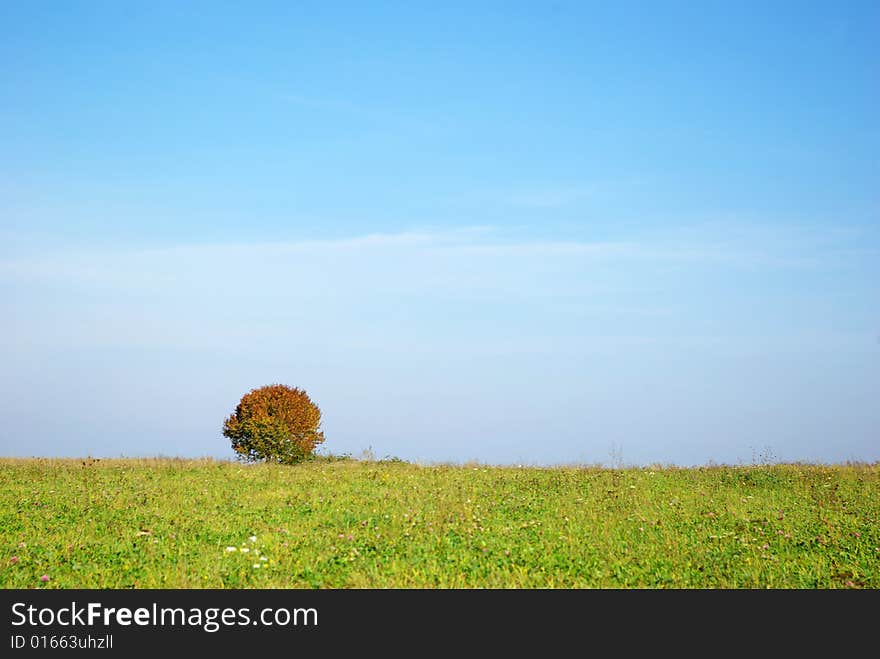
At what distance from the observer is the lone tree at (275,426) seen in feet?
110

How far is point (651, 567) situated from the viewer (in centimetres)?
1426

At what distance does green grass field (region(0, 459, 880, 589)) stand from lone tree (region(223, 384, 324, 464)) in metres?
7.24

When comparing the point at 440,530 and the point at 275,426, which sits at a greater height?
the point at 275,426

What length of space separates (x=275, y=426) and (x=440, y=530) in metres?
18.4

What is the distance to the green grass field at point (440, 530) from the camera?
44.7 ft

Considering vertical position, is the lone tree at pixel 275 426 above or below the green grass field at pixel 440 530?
above

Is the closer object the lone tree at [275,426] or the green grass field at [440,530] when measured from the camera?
the green grass field at [440,530]

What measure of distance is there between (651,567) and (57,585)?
1001 centimetres

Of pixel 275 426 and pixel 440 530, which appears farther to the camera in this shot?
pixel 275 426

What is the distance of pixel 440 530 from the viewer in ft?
53.9

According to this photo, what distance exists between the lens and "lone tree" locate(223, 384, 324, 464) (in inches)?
1315

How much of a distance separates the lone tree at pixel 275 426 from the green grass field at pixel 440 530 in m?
7.24
